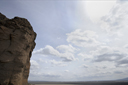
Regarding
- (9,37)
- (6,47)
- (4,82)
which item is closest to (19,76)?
(4,82)

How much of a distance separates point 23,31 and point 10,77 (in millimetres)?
6068

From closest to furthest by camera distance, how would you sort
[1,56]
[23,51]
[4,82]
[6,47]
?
[4,82]
[1,56]
[6,47]
[23,51]

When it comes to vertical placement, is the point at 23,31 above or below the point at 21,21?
below

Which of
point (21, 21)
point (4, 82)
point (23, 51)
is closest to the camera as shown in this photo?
point (4, 82)

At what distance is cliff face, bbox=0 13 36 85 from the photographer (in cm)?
995

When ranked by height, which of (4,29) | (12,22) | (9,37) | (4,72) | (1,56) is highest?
(12,22)

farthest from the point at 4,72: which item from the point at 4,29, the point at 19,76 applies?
the point at 4,29

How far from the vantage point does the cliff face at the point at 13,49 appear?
9945 mm

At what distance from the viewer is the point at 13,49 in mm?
10961

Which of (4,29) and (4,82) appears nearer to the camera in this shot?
(4,82)

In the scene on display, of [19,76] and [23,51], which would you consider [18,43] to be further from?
[19,76]

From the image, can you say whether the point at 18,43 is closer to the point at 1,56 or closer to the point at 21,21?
the point at 1,56

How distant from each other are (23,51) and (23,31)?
Answer: 2843mm

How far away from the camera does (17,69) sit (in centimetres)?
1057
